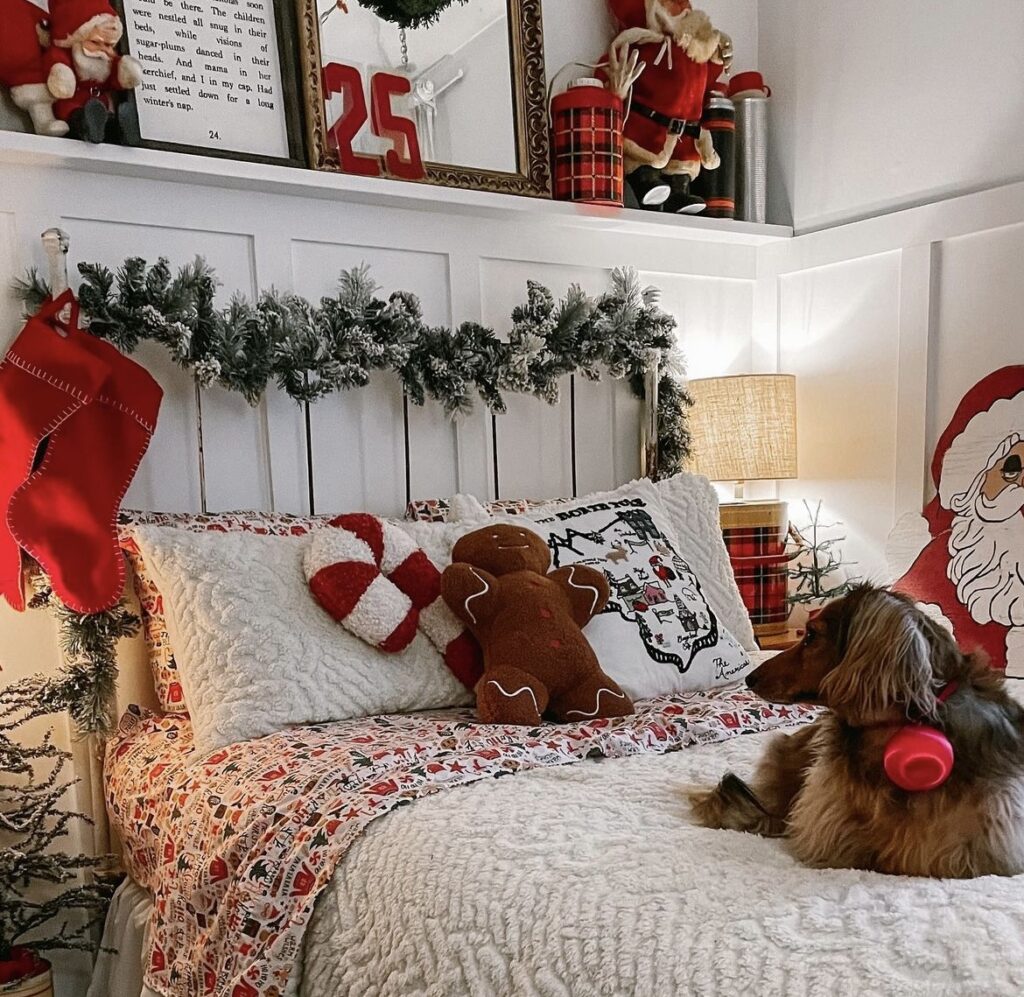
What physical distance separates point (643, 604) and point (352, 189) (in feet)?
3.77

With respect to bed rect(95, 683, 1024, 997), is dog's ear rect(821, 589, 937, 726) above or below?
above

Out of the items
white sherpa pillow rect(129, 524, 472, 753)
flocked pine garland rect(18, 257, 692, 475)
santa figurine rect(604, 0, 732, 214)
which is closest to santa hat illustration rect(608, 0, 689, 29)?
santa figurine rect(604, 0, 732, 214)

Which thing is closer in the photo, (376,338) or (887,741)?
(887,741)

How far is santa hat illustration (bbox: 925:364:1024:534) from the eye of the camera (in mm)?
2562

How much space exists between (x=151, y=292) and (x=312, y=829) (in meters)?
1.20

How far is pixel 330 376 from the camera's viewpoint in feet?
7.71

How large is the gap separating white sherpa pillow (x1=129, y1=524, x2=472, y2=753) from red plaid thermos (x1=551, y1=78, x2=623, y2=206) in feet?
4.38

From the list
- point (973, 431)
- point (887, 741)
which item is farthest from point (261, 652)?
point (973, 431)

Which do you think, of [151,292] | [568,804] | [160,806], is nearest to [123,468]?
[151,292]

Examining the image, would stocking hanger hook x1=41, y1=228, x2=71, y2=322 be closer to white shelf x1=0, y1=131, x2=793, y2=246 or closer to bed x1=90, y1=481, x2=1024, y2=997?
white shelf x1=0, y1=131, x2=793, y2=246

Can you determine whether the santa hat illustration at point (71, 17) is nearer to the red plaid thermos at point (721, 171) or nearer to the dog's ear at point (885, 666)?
the red plaid thermos at point (721, 171)

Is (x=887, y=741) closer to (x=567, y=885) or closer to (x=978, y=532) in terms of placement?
(x=567, y=885)

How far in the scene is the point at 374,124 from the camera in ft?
8.28

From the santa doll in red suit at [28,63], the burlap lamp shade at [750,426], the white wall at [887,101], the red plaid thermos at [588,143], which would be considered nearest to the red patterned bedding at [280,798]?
the burlap lamp shade at [750,426]
